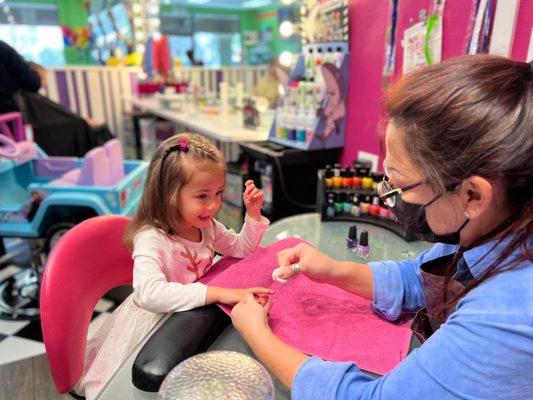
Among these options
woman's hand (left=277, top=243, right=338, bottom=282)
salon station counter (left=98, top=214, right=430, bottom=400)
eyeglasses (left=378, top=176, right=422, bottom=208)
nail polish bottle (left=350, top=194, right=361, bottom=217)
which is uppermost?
eyeglasses (left=378, top=176, right=422, bottom=208)

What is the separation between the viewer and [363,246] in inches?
45.6

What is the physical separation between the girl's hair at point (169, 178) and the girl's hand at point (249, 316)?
338mm

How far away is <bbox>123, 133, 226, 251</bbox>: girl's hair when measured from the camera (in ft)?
3.21

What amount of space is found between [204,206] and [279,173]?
0.87 metres

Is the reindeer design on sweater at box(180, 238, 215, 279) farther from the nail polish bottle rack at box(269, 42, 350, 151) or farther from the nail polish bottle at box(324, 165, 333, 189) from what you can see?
the nail polish bottle rack at box(269, 42, 350, 151)

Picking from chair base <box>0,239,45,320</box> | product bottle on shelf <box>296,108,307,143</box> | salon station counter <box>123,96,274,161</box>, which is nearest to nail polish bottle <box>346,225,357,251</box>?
product bottle on shelf <box>296,108,307,143</box>

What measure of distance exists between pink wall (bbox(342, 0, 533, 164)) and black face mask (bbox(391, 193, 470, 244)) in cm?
76

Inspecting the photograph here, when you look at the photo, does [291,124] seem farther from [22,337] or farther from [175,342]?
[22,337]

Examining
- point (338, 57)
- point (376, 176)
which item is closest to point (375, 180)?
point (376, 176)

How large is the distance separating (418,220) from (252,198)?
1.76 feet

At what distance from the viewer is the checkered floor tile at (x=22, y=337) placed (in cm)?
181

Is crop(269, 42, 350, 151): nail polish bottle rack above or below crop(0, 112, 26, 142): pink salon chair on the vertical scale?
above

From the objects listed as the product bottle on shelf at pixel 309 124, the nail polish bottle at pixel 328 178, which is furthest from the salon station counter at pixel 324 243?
the product bottle on shelf at pixel 309 124

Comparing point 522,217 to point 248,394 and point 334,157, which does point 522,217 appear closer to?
point 248,394
